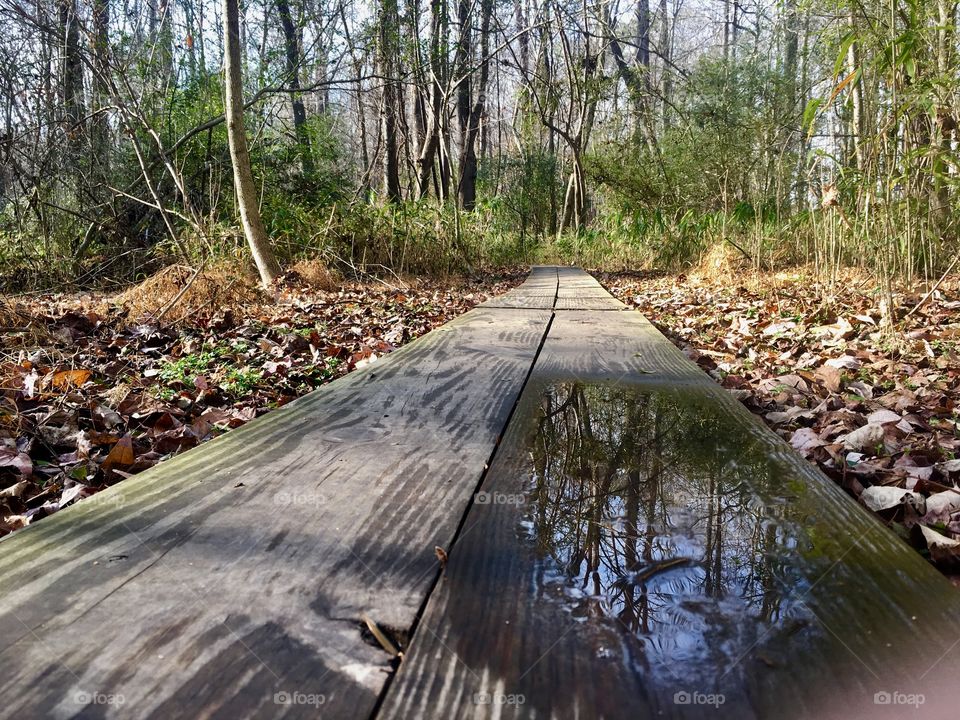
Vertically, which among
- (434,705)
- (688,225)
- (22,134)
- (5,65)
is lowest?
(434,705)

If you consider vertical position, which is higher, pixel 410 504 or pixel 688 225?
pixel 688 225

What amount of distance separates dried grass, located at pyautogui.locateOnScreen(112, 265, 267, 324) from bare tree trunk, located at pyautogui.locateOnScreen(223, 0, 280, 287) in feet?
3.56

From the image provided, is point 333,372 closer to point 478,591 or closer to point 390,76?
point 478,591

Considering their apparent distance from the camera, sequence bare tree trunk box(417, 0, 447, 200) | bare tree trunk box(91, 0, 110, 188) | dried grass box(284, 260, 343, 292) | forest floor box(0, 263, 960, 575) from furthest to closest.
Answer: bare tree trunk box(417, 0, 447, 200) → bare tree trunk box(91, 0, 110, 188) → dried grass box(284, 260, 343, 292) → forest floor box(0, 263, 960, 575)

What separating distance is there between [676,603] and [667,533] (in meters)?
0.16

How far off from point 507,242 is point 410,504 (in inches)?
480

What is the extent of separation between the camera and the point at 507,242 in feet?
41.8

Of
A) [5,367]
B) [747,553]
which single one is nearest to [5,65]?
[5,367]

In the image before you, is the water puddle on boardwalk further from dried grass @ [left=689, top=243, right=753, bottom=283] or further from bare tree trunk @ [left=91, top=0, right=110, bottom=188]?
bare tree trunk @ [left=91, top=0, right=110, bottom=188]

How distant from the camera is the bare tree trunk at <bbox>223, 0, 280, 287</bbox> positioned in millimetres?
5410

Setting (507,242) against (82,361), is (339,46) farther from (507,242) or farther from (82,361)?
(82,361)

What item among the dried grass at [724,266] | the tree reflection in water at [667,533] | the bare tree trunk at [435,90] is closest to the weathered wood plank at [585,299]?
the dried grass at [724,266]

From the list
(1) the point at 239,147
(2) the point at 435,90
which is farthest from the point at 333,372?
(2) the point at 435,90

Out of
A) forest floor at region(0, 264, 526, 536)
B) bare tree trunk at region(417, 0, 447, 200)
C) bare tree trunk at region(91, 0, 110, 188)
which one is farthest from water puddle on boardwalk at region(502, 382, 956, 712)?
bare tree trunk at region(417, 0, 447, 200)
